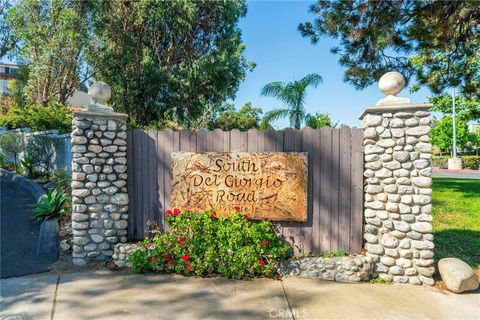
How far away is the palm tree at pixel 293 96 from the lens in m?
A: 12.3

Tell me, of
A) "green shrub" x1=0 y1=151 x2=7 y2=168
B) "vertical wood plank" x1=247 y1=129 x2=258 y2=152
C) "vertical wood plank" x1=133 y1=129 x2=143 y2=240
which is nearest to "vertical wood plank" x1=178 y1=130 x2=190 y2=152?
"vertical wood plank" x1=133 y1=129 x2=143 y2=240

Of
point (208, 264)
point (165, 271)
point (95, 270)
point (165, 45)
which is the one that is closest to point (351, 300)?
point (208, 264)

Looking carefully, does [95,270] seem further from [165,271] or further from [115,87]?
[115,87]

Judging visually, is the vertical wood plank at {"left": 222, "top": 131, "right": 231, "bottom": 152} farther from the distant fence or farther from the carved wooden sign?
the distant fence

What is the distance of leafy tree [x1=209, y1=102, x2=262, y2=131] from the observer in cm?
2806

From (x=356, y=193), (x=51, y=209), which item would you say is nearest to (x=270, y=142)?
(x=356, y=193)

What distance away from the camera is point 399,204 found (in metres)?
4.45

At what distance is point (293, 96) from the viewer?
40.5 feet

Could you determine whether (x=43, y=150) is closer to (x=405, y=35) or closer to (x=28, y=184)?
(x=28, y=184)

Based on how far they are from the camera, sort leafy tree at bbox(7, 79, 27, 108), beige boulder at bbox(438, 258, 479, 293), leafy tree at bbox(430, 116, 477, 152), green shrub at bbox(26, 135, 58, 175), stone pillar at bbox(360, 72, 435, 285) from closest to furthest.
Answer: beige boulder at bbox(438, 258, 479, 293), stone pillar at bbox(360, 72, 435, 285), green shrub at bbox(26, 135, 58, 175), leafy tree at bbox(7, 79, 27, 108), leafy tree at bbox(430, 116, 477, 152)

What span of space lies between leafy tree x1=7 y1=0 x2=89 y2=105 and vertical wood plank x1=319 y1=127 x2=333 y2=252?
42.2 feet

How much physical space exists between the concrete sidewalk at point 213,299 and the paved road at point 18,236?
1.21ft

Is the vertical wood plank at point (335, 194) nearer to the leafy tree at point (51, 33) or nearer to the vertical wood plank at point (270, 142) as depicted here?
the vertical wood plank at point (270, 142)

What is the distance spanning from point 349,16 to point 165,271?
7.59 m
